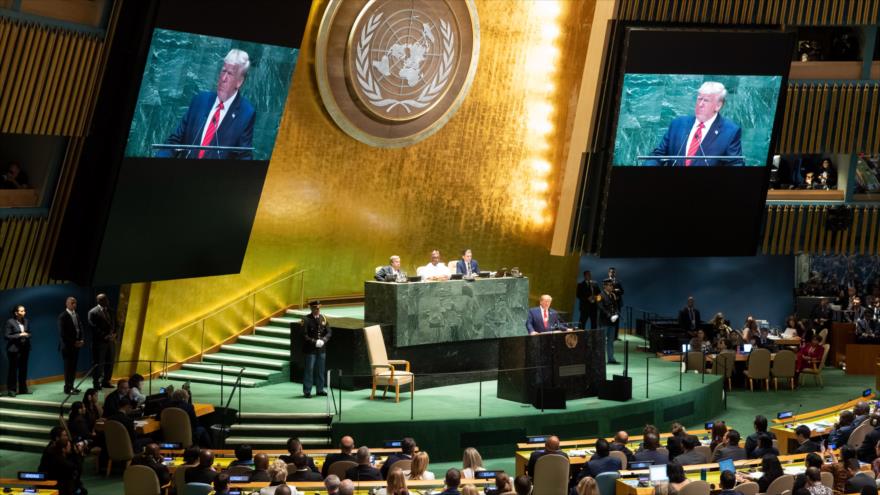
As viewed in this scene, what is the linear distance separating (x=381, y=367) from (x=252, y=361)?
2616mm

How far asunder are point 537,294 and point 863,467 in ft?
37.4

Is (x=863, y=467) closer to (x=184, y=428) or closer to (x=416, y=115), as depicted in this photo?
(x=184, y=428)

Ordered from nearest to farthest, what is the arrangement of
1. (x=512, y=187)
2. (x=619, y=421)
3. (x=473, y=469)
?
(x=473, y=469)
(x=619, y=421)
(x=512, y=187)

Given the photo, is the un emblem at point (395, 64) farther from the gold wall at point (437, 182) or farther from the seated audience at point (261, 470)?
the seated audience at point (261, 470)

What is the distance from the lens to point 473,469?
12922 mm

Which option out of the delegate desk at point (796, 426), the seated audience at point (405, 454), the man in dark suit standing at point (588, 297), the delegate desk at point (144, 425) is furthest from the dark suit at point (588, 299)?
the seated audience at point (405, 454)

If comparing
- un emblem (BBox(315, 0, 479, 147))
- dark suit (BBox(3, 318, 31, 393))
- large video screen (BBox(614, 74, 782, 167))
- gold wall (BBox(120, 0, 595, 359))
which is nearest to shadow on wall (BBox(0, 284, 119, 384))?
dark suit (BBox(3, 318, 31, 393))

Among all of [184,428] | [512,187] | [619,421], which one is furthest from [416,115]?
[184,428]

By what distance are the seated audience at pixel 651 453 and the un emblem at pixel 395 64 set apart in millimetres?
9024

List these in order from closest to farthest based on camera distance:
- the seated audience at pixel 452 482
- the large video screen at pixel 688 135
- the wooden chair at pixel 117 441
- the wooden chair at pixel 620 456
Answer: the seated audience at pixel 452 482
the wooden chair at pixel 620 456
the wooden chair at pixel 117 441
the large video screen at pixel 688 135

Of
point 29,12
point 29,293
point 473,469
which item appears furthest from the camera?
point 29,293

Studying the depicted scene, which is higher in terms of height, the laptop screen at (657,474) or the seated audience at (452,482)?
the laptop screen at (657,474)

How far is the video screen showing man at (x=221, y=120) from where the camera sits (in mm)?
16891

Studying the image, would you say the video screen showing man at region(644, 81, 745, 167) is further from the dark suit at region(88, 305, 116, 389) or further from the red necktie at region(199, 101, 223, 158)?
the dark suit at region(88, 305, 116, 389)
